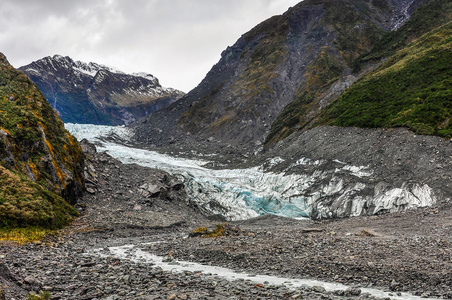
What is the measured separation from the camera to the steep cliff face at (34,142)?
2095 cm

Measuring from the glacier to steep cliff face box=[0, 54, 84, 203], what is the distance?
56.4ft

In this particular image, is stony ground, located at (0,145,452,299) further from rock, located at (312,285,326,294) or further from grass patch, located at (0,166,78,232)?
grass patch, located at (0,166,78,232)

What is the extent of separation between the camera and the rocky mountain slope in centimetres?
1675

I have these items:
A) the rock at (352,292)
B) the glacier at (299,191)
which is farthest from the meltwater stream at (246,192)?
the rock at (352,292)

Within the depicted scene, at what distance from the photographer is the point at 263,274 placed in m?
10.4

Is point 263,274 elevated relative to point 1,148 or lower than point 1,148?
lower

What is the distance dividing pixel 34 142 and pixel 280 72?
98.9 m

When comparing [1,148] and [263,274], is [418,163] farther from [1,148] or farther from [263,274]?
[1,148]

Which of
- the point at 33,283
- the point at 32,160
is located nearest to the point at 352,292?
the point at 33,283

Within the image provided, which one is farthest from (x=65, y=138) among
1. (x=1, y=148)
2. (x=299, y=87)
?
(x=299, y=87)

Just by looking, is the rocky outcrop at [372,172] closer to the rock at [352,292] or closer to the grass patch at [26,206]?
the rock at [352,292]

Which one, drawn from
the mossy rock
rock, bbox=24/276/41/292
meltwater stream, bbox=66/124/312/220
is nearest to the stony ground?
rock, bbox=24/276/41/292

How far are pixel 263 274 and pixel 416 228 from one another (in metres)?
13.1

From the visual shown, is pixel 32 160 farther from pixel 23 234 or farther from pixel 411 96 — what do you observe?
pixel 411 96
